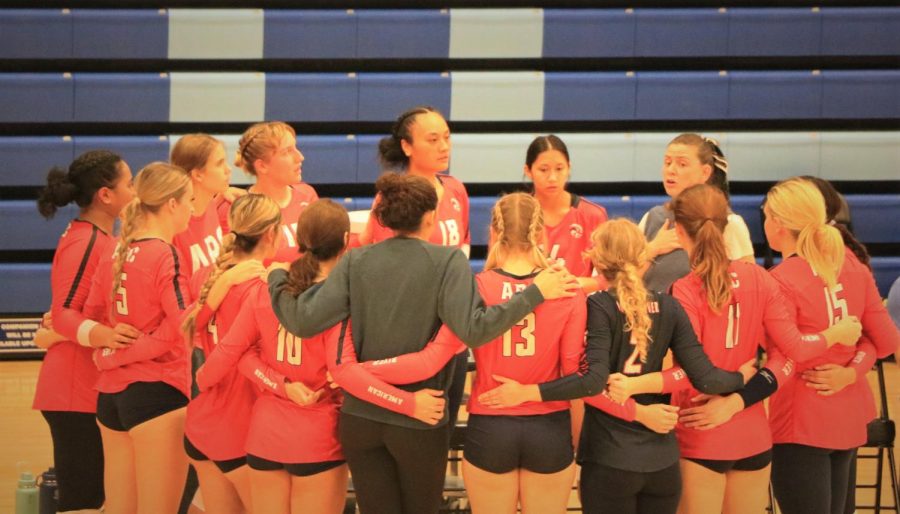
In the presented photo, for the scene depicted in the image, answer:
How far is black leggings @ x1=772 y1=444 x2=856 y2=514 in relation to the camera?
3158 mm

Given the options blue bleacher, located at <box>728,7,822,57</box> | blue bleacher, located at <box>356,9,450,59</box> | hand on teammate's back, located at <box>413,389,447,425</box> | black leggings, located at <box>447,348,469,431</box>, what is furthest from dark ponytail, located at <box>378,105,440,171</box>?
blue bleacher, located at <box>728,7,822,57</box>

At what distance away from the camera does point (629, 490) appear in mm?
2844

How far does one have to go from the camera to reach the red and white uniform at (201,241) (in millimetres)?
3912

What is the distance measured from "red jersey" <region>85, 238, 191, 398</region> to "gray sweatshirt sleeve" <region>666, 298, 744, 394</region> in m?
1.53

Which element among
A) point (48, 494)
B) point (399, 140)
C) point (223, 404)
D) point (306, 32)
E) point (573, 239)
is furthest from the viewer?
point (306, 32)

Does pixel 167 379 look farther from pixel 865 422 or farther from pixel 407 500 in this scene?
pixel 865 422

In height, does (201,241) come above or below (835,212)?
below

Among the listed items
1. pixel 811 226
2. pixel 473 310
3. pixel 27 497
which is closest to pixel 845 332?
pixel 811 226

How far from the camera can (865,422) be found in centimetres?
326

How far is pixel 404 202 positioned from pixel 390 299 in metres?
0.28

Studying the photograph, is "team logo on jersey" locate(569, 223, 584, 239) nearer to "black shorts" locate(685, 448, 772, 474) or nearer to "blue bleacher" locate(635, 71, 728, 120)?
"black shorts" locate(685, 448, 772, 474)

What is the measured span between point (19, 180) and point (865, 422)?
227 inches

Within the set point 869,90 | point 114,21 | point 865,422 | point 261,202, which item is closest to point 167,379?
point 261,202

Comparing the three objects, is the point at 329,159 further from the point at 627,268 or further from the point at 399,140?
the point at 627,268
